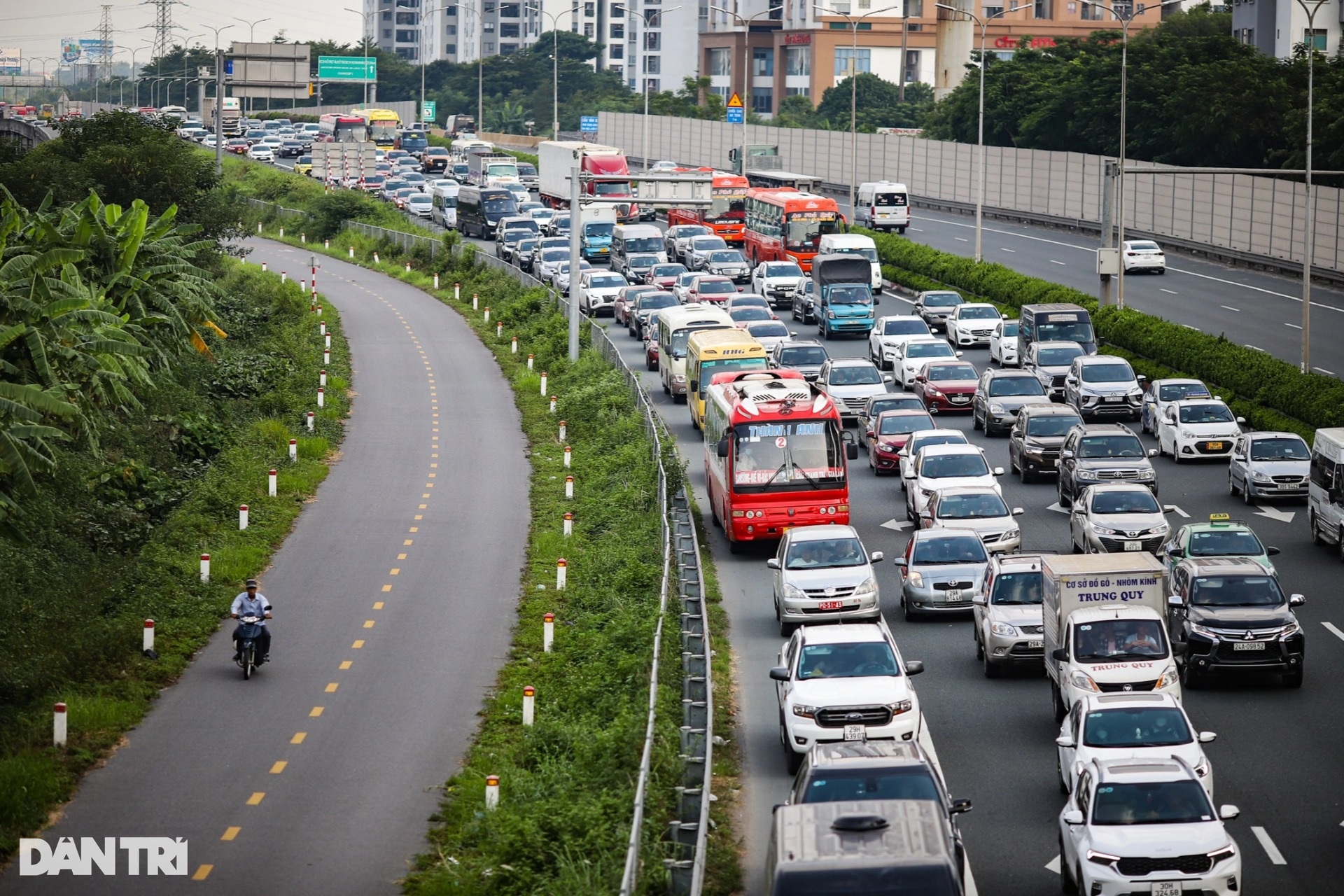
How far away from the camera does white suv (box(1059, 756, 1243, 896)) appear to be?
54.3ft

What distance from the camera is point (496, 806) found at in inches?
806

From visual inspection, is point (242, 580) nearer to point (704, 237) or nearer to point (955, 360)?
point (955, 360)

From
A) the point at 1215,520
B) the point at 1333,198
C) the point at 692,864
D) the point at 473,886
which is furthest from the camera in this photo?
the point at 1333,198

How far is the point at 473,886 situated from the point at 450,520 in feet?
61.2

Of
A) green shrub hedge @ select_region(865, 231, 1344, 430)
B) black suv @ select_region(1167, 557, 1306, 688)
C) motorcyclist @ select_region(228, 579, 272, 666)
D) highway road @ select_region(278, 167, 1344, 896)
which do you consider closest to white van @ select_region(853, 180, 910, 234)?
green shrub hedge @ select_region(865, 231, 1344, 430)

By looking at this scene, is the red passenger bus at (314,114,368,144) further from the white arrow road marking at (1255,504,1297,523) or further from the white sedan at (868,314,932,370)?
the white arrow road marking at (1255,504,1297,523)

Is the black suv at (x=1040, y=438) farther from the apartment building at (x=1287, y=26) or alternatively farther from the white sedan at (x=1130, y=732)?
the apartment building at (x=1287, y=26)

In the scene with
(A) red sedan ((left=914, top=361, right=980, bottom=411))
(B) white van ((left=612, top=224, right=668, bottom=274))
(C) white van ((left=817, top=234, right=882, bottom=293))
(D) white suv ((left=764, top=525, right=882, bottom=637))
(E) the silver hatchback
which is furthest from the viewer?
(B) white van ((left=612, top=224, right=668, bottom=274))

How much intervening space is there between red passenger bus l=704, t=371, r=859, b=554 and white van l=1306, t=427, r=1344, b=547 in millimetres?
8536

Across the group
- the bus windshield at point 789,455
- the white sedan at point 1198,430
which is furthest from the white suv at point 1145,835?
the white sedan at point 1198,430

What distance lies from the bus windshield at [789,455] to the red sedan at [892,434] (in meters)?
7.45

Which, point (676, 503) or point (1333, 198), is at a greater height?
point (1333, 198)

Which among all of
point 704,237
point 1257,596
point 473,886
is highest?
point 704,237

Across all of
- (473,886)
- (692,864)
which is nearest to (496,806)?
(473,886)
